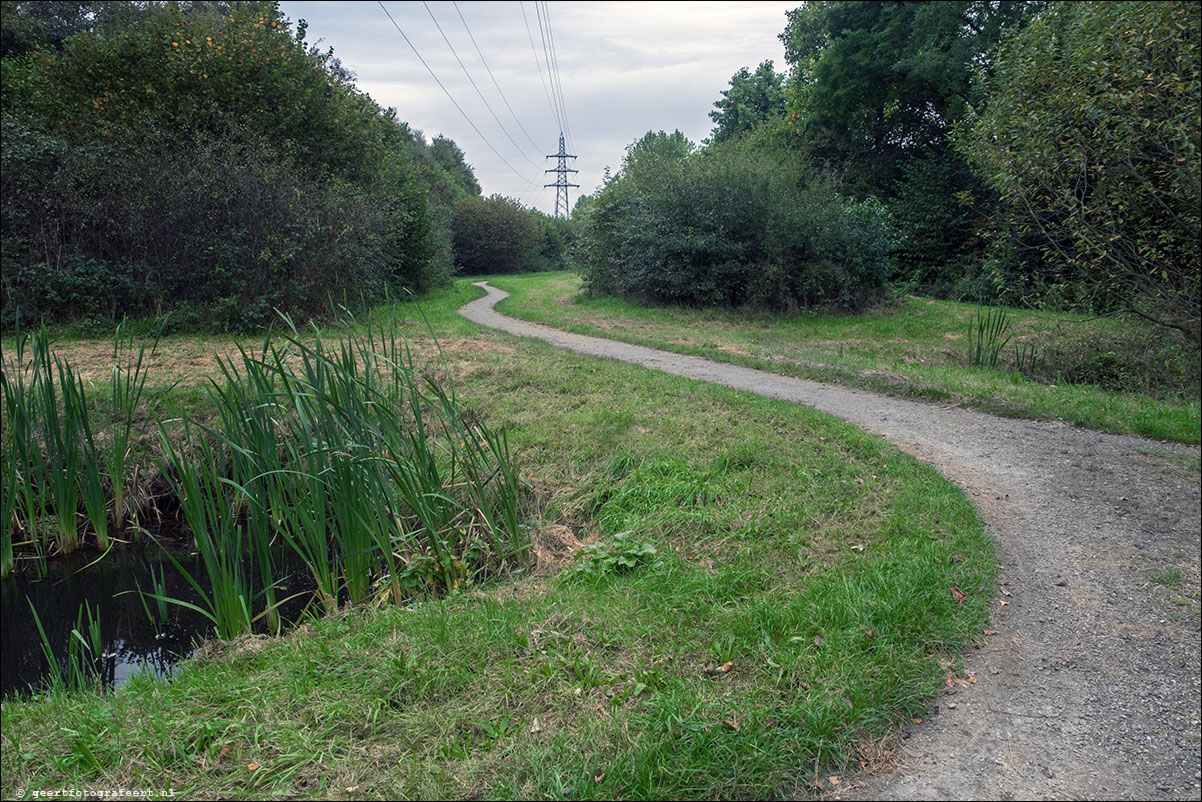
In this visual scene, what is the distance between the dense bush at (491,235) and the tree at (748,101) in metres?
12.2

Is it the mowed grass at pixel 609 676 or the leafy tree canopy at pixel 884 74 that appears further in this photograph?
the leafy tree canopy at pixel 884 74

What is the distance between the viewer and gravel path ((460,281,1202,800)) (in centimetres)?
224

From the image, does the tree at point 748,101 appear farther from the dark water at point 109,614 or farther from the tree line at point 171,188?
the dark water at point 109,614

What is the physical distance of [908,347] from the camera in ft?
38.3

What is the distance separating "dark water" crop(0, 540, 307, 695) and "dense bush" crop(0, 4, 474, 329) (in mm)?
7621

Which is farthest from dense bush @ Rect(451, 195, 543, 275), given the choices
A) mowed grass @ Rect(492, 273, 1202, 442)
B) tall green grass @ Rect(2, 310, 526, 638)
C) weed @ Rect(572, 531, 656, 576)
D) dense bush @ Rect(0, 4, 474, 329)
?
weed @ Rect(572, 531, 656, 576)

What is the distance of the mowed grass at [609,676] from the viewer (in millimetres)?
2322

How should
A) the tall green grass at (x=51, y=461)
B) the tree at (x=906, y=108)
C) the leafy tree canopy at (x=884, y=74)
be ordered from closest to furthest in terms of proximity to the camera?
the tall green grass at (x=51, y=461), the leafy tree canopy at (x=884, y=74), the tree at (x=906, y=108)

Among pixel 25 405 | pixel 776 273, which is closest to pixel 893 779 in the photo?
pixel 25 405

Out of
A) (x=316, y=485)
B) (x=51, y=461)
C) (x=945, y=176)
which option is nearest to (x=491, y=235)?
(x=945, y=176)

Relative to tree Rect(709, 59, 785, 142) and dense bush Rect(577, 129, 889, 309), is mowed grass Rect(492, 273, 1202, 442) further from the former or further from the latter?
tree Rect(709, 59, 785, 142)

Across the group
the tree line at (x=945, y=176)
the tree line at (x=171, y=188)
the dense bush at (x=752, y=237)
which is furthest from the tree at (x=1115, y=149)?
the tree line at (x=171, y=188)

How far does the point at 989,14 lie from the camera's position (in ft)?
64.7

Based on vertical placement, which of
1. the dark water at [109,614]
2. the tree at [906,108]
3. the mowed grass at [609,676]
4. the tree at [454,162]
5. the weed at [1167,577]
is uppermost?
the tree at [454,162]
